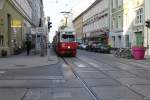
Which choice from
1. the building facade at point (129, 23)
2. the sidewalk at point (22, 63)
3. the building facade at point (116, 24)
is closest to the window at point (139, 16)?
the building facade at point (129, 23)

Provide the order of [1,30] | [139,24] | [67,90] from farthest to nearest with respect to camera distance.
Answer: [139,24]
[1,30]
[67,90]

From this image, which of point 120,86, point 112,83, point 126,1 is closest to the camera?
point 120,86

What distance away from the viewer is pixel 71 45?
43.9 m

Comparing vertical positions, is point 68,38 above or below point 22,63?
above

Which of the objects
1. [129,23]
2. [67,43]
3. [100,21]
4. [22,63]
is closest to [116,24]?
[129,23]

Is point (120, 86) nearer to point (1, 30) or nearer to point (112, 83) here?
point (112, 83)

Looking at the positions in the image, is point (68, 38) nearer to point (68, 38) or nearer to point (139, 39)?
point (68, 38)

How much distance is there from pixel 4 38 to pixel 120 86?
2615cm

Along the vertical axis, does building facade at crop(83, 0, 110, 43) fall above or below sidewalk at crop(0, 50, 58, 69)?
above

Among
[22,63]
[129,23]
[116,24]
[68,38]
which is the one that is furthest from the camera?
[116,24]

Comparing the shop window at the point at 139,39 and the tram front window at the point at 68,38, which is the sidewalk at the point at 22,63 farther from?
the shop window at the point at 139,39

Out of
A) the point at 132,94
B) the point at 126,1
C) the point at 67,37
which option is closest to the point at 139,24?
the point at 126,1

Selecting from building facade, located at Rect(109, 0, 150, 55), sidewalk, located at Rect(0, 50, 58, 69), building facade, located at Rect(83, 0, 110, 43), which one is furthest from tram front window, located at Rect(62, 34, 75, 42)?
building facade, located at Rect(83, 0, 110, 43)

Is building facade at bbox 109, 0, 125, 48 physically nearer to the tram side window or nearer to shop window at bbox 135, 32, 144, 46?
shop window at bbox 135, 32, 144, 46
